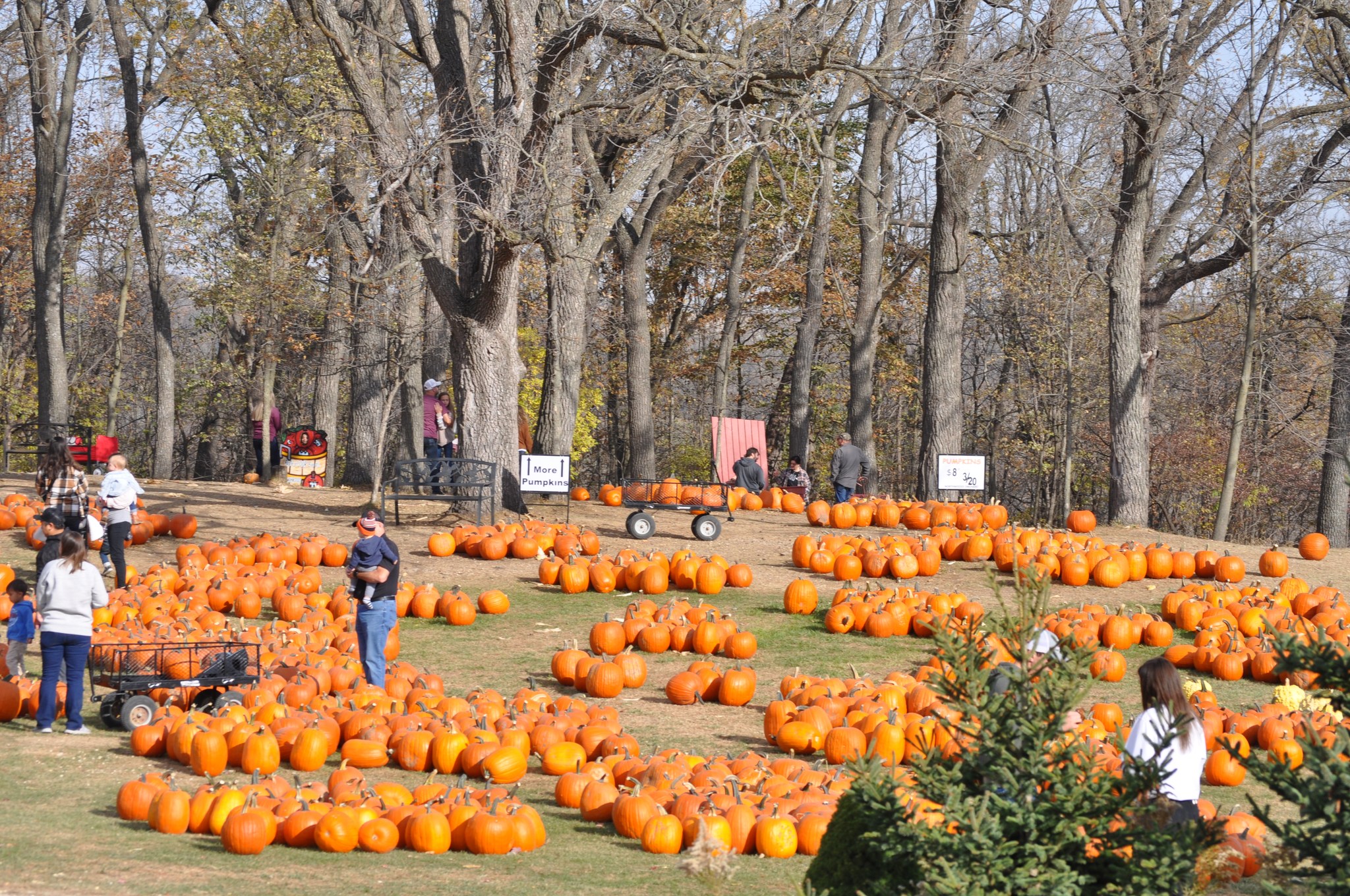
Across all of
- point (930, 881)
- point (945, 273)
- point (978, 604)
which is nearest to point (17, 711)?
point (930, 881)

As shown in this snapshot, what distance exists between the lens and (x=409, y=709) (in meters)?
9.27

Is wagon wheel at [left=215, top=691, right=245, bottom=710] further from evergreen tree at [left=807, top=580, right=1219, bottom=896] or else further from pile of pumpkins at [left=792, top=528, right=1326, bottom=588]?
pile of pumpkins at [left=792, top=528, right=1326, bottom=588]

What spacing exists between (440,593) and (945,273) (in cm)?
1178

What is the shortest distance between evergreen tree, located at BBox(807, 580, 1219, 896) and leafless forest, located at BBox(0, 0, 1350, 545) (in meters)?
11.0

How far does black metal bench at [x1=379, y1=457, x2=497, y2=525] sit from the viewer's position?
16.7m

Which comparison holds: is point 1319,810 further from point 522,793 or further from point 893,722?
point 522,793

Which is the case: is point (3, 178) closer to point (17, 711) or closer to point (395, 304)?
point (395, 304)

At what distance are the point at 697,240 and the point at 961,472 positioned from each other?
19.7 meters

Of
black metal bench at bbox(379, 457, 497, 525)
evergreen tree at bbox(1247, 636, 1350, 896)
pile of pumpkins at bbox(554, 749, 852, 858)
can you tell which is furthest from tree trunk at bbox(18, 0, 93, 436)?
evergreen tree at bbox(1247, 636, 1350, 896)

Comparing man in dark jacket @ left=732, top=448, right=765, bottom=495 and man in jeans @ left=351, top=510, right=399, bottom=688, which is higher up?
man in dark jacket @ left=732, top=448, right=765, bottom=495

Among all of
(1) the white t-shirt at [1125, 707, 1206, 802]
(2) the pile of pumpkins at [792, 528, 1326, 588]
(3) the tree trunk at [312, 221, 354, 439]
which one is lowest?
(1) the white t-shirt at [1125, 707, 1206, 802]

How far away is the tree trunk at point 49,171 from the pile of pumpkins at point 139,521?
9029 millimetres

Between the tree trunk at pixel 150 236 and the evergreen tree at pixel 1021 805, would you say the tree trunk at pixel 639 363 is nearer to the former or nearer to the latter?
the tree trunk at pixel 150 236

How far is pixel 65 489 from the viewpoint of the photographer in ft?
42.4
